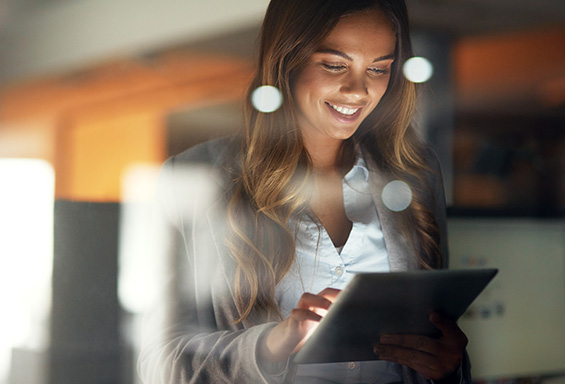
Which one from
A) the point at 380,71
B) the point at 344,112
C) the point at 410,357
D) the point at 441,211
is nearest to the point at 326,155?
the point at 344,112

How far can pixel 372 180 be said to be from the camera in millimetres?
1111

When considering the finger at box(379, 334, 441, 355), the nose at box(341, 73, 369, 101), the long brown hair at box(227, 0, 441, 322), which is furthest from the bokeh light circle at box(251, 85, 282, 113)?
the finger at box(379, 334, 441, 355)

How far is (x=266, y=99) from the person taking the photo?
101cm

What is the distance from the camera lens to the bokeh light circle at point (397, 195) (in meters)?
1.12

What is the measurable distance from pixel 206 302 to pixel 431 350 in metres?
0.46

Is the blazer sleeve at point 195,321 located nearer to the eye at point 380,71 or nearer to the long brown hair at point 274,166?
the long brown hair at point 274,166

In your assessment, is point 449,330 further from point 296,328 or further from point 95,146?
point 95,146

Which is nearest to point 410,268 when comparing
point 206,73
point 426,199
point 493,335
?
point 426,199

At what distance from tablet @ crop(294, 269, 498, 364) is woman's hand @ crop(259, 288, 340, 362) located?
0.01 metres

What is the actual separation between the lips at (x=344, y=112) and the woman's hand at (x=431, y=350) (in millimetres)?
409

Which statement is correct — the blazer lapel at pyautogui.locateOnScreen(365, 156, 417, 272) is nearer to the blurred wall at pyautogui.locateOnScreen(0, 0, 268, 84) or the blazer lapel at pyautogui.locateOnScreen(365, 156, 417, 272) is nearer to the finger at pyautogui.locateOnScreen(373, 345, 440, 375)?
the finger at pyautogui.locateOnScreen(373, 345, 440, 375)

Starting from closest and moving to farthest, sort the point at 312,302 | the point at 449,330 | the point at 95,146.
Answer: the point at 95,146 → the point at 312,302 → the point at 449,330

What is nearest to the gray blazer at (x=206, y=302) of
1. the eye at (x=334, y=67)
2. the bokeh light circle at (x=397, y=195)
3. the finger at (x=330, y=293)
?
the finger at (x=330, y=293)

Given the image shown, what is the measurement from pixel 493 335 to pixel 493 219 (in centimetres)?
27
